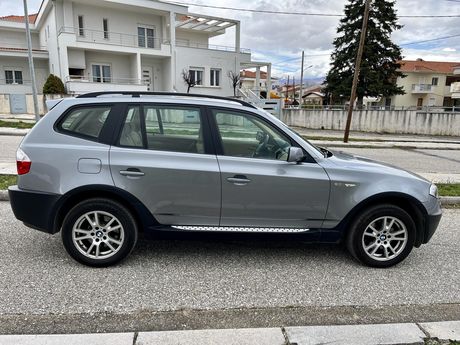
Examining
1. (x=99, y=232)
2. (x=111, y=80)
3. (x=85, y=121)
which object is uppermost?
(x=111, y=80)

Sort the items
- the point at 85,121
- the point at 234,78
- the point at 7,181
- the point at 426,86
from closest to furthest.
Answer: the point at 85,121
the point at 7,181
the point at 234,78
the point at 426,86

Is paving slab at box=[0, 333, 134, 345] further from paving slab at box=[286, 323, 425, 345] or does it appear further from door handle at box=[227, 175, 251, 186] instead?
door handle at box=[227, 175, 251, 186]

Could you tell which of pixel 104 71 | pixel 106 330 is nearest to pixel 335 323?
pixel 106 330

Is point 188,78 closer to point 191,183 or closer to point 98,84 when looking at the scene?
point 98,84

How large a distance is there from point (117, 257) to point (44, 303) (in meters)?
0.78

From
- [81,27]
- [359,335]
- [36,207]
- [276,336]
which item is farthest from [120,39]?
[359,335]

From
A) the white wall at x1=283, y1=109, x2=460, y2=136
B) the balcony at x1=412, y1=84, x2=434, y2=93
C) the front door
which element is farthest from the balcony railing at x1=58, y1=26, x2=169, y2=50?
the balcony at x1=412, y1=84, x2=434, y2=93

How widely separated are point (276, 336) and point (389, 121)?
2702 cm

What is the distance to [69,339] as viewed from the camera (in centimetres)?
250

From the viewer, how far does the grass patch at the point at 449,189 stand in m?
6.63

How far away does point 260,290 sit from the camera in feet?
10.8

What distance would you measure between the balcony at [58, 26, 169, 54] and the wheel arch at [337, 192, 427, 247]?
1055 inches

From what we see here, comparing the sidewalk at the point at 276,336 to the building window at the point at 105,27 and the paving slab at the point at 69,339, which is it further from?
the building window at the point at 105,27

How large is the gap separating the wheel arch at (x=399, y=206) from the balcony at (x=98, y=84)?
2500 cm
